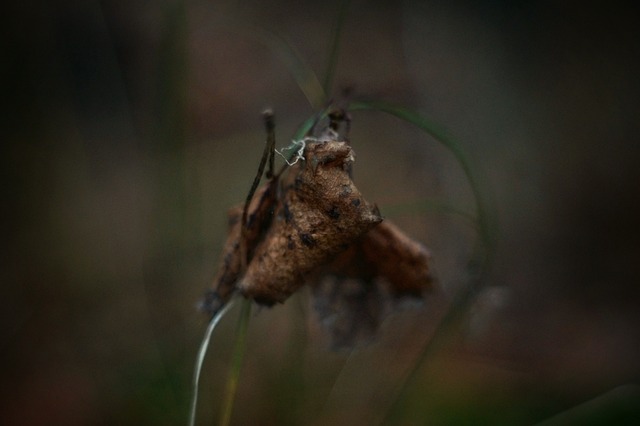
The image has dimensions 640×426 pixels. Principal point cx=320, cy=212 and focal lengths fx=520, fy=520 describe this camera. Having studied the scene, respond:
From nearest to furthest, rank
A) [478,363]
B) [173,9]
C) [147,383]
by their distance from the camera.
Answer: [173,9] < [147,383] < [478,363]

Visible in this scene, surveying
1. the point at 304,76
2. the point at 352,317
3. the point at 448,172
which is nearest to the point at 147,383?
the point at 352,317

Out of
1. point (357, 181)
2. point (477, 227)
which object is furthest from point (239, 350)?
point (357, 181)

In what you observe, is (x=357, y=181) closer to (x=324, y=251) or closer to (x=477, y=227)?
(x=477, y=227)

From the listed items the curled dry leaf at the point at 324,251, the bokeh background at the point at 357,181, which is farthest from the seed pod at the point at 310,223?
the bokeh background at the point at 357,181

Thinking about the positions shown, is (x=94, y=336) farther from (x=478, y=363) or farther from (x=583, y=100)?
(x=583, y=100)

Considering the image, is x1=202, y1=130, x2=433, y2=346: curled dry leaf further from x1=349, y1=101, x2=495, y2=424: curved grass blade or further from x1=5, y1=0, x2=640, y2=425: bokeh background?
x1=5, y1=0, x2=640, y2=425: bokeh background

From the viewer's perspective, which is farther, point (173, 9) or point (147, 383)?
point (147, 383)
